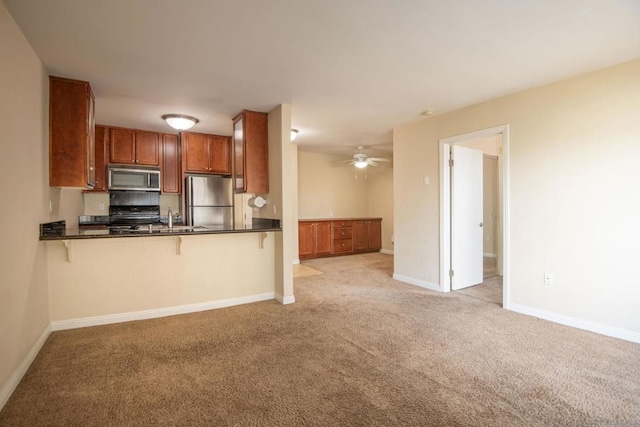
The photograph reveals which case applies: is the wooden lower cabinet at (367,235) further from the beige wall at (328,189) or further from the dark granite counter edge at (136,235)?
the dark granite counter edge at (136,235)

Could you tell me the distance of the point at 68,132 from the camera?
3.08 meters

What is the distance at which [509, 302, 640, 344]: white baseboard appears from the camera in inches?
111

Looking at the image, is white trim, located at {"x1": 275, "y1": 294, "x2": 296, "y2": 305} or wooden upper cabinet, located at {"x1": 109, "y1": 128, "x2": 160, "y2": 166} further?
wooden upper cabinet, located at {"x1": 109, "y1": 128, "x2": 160, "y2": 166}

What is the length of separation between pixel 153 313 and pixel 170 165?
2922 mm

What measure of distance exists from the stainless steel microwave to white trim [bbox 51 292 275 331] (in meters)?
2.61

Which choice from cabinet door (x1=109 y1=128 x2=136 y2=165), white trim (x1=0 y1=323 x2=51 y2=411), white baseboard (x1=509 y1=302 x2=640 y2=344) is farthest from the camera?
cabinet door (x1=109 y1=128 x2=136 y2=165)

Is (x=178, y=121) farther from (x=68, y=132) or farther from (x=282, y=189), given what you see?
(x=282, y=189)

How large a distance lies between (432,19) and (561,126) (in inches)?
79.2

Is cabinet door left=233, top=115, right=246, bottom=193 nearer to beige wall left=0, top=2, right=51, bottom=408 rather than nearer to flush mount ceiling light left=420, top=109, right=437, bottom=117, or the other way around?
beige wall left=0, top=2, right=51, bottom=408

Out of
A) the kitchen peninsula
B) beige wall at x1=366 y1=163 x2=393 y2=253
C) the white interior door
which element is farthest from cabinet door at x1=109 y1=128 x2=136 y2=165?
beige wall at x1=366 y1=163 x2=393 y2=253

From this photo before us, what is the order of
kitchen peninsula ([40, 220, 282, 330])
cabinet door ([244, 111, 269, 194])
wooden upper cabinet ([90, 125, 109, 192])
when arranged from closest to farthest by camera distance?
kitchen peninsula ([40, 220, 282, 330])
cabinet door ([244, 111, 269, 194])
wooden upper cabinet ([90, 125, 109, 192])

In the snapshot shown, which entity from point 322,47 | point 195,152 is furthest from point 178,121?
point 322,47

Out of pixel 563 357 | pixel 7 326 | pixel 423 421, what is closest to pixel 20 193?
pixel 7 326

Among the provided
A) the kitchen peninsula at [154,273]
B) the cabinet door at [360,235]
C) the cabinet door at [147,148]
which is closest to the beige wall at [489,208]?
the cabinet door at [360,235]
